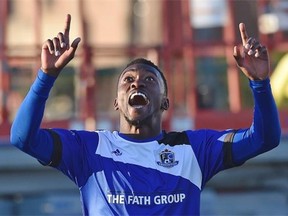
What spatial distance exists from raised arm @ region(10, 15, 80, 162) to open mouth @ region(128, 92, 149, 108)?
36 centimetres

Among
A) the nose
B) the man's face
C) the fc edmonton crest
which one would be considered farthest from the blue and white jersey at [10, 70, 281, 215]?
the nose

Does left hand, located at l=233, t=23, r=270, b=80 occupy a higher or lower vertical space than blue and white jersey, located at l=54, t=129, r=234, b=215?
higher

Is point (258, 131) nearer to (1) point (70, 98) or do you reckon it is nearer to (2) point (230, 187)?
(2) point (230, 187)

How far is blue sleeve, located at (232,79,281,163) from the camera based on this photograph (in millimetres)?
3803

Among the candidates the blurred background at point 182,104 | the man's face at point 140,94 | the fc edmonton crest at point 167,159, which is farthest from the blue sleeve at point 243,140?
the blurred background at point 182,104

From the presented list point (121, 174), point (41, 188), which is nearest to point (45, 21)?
point (41, 188)

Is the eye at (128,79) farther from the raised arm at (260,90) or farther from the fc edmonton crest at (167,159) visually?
the raised arm at (260,90)

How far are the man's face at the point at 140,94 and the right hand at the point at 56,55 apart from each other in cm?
36

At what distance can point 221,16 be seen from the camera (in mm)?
9023

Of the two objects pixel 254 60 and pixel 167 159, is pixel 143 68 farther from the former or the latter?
pixel 254 60

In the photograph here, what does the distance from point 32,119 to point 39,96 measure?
4.0 inches

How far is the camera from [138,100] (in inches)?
154

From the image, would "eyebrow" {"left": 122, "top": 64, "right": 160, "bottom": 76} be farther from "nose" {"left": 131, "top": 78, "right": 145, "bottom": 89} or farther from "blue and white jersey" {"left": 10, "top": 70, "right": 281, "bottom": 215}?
"blue and white jersey" {"left": 10, "top": 70, "right": 281, "bottom": 215}

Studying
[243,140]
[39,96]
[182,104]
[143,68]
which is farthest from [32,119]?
[182,104]
